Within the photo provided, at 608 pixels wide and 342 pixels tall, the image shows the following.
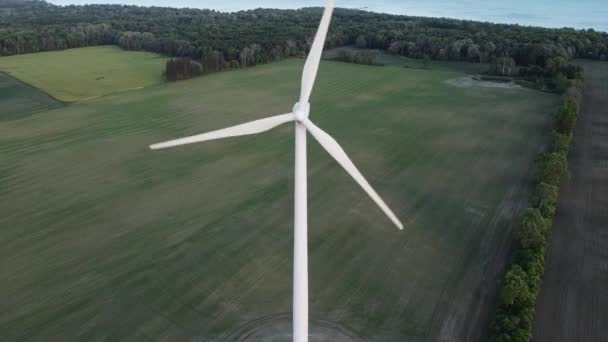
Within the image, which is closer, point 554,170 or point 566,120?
point 554,170

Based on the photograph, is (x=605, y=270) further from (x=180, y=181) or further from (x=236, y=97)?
(x=236, y=97)

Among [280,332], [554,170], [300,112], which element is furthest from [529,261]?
[300,112]

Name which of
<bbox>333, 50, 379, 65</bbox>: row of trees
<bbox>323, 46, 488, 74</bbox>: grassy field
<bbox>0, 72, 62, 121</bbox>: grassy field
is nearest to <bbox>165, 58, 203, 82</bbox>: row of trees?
<bbox>0, 72, 62, 121</bbox>: grassy field

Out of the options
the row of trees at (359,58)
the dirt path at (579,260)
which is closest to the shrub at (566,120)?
the dirt path at (579,260)

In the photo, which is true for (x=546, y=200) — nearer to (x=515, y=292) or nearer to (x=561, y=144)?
(x=515, y=292)

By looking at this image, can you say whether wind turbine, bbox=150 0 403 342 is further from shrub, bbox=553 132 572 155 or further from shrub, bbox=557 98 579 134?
shrub, bbox=557 98 579 134

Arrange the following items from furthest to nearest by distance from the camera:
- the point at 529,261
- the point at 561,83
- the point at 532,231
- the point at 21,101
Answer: the point at 561,83
the point at 21,101
the point at 532,231
the point at 529,261

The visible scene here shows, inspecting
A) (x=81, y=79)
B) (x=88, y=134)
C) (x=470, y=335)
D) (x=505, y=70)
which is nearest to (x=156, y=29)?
(x=81, y=79)
